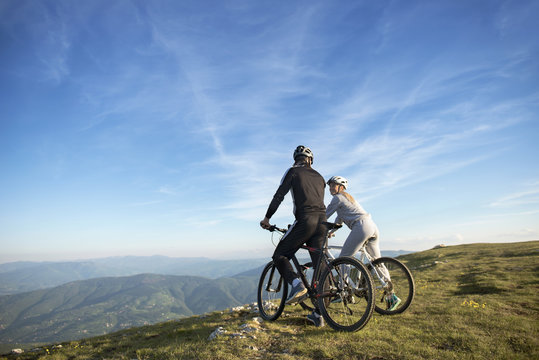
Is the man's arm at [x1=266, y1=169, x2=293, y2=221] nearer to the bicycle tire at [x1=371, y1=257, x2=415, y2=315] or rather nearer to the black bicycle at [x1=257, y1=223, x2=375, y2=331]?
the black bicycle at [x1=257, y1=223, x2=375, y2=331]

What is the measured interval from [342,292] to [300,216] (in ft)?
6.39

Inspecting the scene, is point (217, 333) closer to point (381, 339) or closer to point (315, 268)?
point (315, 268)

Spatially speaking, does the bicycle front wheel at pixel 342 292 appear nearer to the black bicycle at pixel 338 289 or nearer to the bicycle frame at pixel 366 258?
the black bicycle at pixel 338 289

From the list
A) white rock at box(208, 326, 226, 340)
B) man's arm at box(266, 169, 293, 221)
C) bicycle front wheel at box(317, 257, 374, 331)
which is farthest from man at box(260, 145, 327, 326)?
white rock at box(208, 326, 226, 340)

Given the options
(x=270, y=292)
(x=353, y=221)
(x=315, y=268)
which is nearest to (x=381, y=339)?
(x=315, y=268)

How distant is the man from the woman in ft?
2.69

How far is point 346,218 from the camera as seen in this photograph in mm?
7520

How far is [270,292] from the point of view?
8.23m

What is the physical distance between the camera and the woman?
286 inches

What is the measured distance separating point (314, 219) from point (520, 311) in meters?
6.66

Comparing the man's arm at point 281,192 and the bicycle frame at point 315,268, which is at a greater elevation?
the man's arm at point 281,192

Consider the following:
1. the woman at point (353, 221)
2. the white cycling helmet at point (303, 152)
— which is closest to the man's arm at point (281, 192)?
the white cycling helmet at point (303, 152)

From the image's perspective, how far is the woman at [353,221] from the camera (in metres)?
7.27

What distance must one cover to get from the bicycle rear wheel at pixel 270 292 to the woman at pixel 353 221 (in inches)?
79.3
